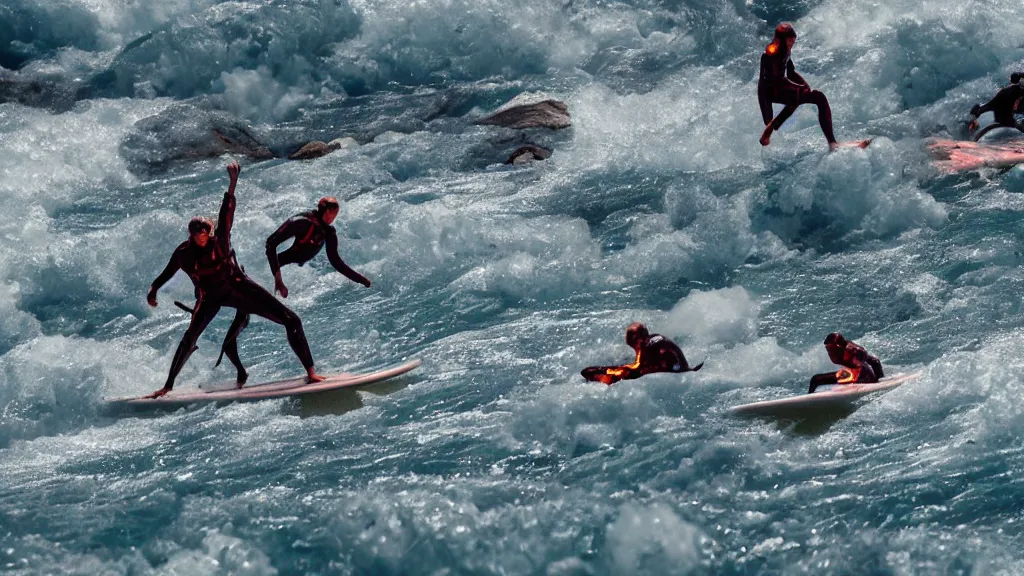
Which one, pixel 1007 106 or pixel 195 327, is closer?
pixel 195 327

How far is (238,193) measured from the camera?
604 inches

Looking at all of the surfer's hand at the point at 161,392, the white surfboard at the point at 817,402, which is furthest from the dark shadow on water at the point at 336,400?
the white surfboard at the point at 817,402

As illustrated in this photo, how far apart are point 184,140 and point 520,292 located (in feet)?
24.1

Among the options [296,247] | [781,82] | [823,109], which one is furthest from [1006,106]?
[296,247]

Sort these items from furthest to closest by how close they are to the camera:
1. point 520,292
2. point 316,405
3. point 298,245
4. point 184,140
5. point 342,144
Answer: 1. point 184,140
2. point 342,144
3. point 520,292
4. point 298,245
5. point 316,405

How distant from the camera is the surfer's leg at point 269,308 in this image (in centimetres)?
948

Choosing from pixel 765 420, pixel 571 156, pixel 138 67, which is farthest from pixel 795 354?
pixel 138 67

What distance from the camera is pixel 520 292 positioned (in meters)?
11.9

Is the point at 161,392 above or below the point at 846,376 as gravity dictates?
above

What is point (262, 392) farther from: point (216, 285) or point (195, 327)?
point (216, 285)

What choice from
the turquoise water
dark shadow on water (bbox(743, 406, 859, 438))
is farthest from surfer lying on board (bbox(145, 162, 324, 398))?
dark shadow on water (bbox(743, 406, 859, 438))

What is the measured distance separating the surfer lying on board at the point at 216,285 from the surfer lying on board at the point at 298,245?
0.66 ft

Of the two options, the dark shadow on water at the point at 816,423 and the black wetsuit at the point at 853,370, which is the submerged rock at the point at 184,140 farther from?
the dark shadow on water at the point at 816,423

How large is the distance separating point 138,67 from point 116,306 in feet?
26.1
